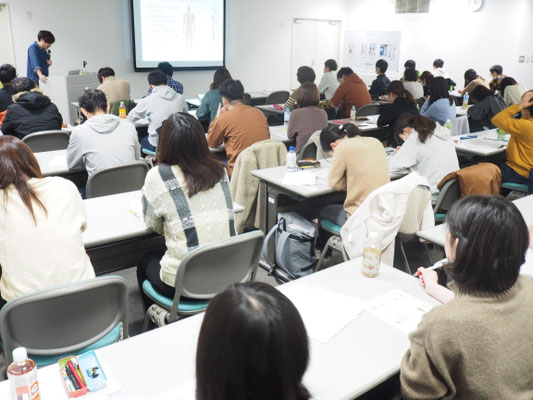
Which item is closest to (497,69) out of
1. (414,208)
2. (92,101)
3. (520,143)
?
(520,143)

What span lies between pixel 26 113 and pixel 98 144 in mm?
1386

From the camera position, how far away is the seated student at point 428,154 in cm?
374

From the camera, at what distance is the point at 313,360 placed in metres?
1.55

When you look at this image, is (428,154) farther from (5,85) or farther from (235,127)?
(5,85)

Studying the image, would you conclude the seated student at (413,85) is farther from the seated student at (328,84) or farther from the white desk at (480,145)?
the white desk at (480,145)

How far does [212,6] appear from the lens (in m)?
9.84

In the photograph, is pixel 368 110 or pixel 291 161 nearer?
pixel 291 161

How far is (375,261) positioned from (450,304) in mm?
741

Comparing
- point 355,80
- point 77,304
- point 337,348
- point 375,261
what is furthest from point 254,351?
point 355,80

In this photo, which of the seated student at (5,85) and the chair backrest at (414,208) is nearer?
the chair backrest at (414,208)

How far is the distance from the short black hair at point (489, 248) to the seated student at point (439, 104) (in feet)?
15.7

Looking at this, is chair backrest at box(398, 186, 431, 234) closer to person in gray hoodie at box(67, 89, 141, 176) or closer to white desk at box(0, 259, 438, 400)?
white desk at box(0, 259, 438, 400)

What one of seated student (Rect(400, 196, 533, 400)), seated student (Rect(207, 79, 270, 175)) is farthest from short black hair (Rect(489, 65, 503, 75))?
seated student (Rect(400, 196, 533, 400))

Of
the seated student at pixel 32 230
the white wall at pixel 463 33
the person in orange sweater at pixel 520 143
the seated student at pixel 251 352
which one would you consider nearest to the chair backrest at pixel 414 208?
the seated student at pixel 32 230
